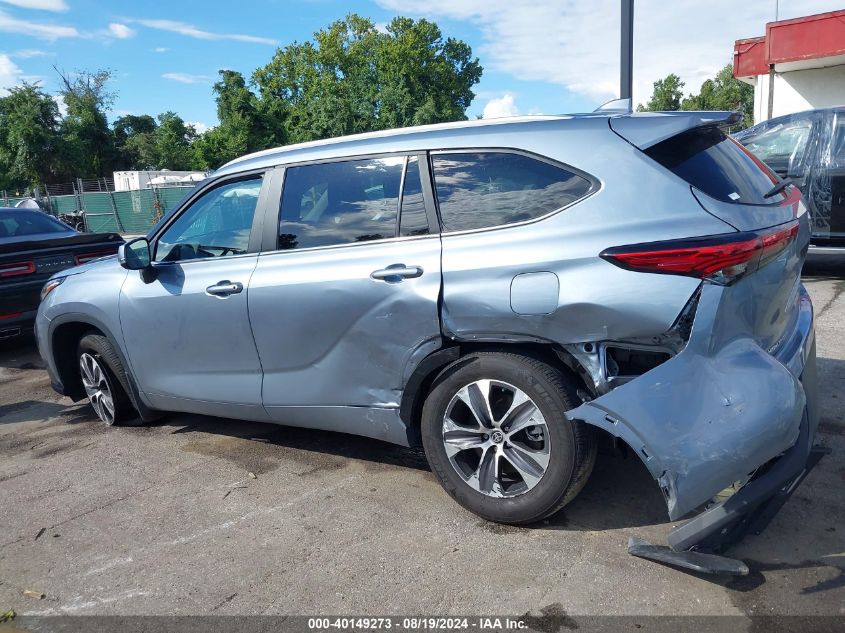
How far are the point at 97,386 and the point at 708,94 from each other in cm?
8545

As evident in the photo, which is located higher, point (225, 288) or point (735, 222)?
point (735, 222)

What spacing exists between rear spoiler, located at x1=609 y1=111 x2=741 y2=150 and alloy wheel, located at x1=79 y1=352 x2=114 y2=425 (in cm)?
386

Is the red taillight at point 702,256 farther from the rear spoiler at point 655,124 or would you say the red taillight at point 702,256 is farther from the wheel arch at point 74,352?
the wheel arch at point 74,352

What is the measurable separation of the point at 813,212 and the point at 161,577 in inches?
311

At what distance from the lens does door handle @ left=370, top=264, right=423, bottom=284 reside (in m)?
3.39

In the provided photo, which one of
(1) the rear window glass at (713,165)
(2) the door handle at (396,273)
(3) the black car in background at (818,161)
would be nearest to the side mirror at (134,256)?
(2) the door handle at (396,273)

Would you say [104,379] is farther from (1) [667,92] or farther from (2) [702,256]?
(1) [667,92]

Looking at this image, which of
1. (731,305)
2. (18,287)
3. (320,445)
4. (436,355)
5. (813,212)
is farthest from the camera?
(813,212)

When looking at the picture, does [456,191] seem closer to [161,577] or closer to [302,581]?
[302,581]

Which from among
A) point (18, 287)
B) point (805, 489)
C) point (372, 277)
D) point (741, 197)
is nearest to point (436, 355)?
point (372, 277)

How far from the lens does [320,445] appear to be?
4.60 metres

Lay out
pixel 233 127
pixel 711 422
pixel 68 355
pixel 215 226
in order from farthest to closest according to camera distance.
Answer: pixel 233 127, pixel 68 355, pixel 215 226, pixel 711 422

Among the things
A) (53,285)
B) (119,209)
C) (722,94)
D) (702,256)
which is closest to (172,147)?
(119,209)

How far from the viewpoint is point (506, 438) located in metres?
3.26
